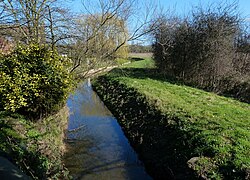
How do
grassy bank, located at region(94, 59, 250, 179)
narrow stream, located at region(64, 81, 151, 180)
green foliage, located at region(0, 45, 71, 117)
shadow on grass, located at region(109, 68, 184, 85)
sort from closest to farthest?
grassy bank, located at region(94, 59, 250, 179), narrow stream, located at region(64, 81, 151, 180), green foliage, located at region(0, 45, 71, 117), shadow on grass, located at region(109, 68, 184, 85)

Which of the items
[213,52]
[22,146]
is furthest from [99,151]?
[213,52]

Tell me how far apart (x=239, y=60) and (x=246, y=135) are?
1170cm

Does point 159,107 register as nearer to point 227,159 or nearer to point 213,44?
point 227,159

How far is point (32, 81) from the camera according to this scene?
8.81 m

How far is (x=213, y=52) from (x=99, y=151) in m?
11.4

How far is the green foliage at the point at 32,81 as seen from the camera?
852cm

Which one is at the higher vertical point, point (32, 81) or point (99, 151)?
point (32, 81)

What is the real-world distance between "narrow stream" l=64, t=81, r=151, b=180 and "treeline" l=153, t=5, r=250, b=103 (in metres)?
6.40

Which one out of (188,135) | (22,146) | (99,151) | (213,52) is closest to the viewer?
(22,146)

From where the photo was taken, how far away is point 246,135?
7.42 m

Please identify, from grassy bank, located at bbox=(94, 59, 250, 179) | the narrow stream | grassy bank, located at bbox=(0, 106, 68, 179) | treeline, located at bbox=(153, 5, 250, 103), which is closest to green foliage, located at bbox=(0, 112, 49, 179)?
grassy bank, located at bbox=(0, 106, 68, 179)

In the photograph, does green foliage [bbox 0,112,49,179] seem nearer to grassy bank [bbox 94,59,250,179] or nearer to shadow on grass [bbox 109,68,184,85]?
grassy bank [bbox 94,59,250,179]

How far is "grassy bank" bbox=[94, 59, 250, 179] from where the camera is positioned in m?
6.31

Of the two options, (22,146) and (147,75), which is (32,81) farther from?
(147,75)
